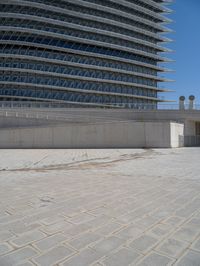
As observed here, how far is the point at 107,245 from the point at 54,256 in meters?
0.73

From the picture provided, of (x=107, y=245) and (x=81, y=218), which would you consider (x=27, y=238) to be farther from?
(x=107, y=245)

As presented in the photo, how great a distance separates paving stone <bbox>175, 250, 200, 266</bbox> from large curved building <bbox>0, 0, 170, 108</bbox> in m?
46.0

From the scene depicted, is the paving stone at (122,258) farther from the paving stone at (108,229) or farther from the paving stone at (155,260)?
the paving stone at (108,229)

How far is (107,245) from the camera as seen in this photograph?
322 cm

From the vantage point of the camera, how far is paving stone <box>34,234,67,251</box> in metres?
3.20

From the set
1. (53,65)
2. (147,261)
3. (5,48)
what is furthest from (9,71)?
(147,261)

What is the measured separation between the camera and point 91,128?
2516 cm

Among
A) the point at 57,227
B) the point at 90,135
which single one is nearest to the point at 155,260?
the point at 57,227

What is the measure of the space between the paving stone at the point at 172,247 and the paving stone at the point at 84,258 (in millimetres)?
860

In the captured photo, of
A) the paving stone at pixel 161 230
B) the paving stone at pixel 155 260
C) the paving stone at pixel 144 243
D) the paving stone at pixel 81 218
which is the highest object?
the paving stone at pixel 155 260

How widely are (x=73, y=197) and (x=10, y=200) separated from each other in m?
1.44

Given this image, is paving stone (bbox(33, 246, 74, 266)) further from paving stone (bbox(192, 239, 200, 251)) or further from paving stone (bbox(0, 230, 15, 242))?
paving stone (bbox(192, 239, 200, 251))

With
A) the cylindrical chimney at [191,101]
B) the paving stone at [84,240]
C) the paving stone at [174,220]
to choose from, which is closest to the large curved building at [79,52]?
the cylindrical chimney at [191,101]

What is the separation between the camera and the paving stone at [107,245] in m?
3.09
